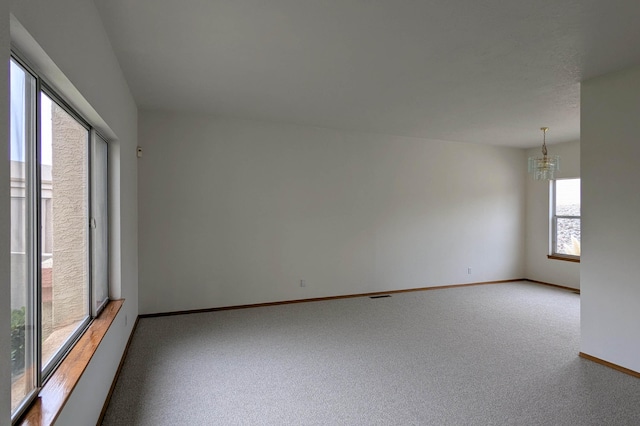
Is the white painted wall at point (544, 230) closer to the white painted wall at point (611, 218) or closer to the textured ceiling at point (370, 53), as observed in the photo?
the textured ceiling at point (370, 53)

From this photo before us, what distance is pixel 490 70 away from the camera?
3.01 meters

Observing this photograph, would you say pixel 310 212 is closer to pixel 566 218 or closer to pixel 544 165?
pixel 544 165

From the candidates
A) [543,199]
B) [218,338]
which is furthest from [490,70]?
[543,199]

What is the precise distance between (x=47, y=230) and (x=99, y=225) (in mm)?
1122

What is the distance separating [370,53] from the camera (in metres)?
2.69

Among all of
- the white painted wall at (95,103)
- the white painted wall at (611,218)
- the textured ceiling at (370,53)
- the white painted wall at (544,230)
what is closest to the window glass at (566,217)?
the white painted wall at (544,230)

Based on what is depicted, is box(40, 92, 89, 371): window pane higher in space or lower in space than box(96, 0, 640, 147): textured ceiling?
lower

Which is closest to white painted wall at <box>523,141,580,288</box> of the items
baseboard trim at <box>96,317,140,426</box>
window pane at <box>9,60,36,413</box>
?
baseboard trim at <box>96,317,140,426</box>

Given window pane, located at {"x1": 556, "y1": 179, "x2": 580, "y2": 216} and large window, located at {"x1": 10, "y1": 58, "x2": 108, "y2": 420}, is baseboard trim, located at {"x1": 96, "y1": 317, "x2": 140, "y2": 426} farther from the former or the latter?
window pane, located at {"x1": 556, "y1": 179, "x2": 580, "y2": 216}

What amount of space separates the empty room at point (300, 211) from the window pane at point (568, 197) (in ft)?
0.28

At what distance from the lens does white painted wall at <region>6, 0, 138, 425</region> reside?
1.28 metres

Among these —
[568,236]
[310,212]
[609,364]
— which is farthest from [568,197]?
[310,212]

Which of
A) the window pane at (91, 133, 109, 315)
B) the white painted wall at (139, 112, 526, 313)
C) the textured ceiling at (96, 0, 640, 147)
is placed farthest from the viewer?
the white painted wall at (139, 112, 526, 313)

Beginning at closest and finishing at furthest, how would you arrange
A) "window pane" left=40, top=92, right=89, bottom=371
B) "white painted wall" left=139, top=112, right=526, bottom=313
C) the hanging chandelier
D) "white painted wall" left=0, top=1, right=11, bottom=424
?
"white painted wall" left=0, top=1, right=11, bottom=424 < "window pane" left=40, top=92, right=89, bottom=371 < "white painted wall" left=139, top=112, right=526, bottom=313 < the hanging chandelier
